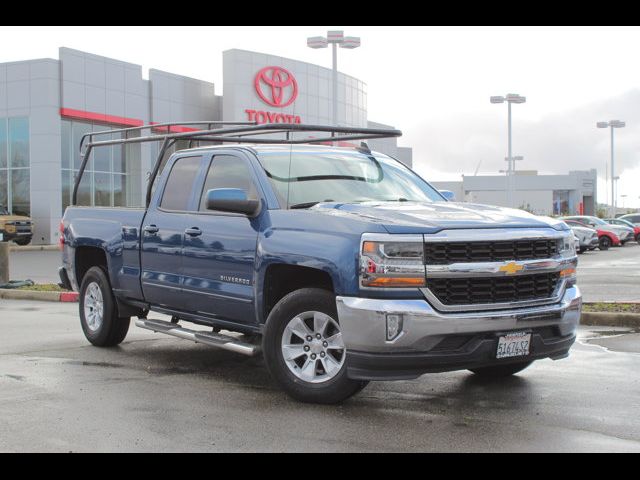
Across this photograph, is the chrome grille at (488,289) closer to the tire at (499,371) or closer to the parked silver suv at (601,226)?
the tire at (499,371)

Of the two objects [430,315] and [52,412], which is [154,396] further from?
[430,315]

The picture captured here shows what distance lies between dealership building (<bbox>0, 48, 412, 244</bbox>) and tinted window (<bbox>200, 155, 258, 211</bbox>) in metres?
28.1

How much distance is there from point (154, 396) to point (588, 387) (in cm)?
354

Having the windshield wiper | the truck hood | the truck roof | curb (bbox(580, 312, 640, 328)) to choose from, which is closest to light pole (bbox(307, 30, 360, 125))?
curb (bbox(580, 312, 640, 328))

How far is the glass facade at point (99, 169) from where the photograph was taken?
38.2 m

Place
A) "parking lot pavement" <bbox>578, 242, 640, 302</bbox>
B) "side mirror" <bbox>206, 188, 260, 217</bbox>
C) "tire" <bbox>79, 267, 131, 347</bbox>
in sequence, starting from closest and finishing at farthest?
1. "side mirror" <bbox>206, 188, 260, 217</bbox>
2. "tire" <bbox>79, 267, 131, 347</bbox>
3. "parking lot pavement" <bbox>578, 242, 640, 302</bbox>

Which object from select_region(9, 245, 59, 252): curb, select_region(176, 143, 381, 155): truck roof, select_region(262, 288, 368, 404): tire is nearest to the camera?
select_region(262, 288, 368, 404): tire

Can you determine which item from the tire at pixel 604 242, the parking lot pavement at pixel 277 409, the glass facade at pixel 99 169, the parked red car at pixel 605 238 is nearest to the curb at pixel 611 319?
the parking lot pavement at pixel 277 409

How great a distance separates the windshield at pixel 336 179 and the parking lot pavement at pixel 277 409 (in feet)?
5.24

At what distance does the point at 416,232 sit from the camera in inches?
224

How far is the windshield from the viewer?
682 centimetres

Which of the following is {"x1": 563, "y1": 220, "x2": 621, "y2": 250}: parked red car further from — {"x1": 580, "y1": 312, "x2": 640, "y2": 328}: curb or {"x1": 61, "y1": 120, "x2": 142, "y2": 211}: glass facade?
{"x1": 580, "y1": 312, "x2": 640, "y2": 328}: curb

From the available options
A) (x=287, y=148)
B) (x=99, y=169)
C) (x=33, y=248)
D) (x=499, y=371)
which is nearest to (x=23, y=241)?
(x=33, y=248)
